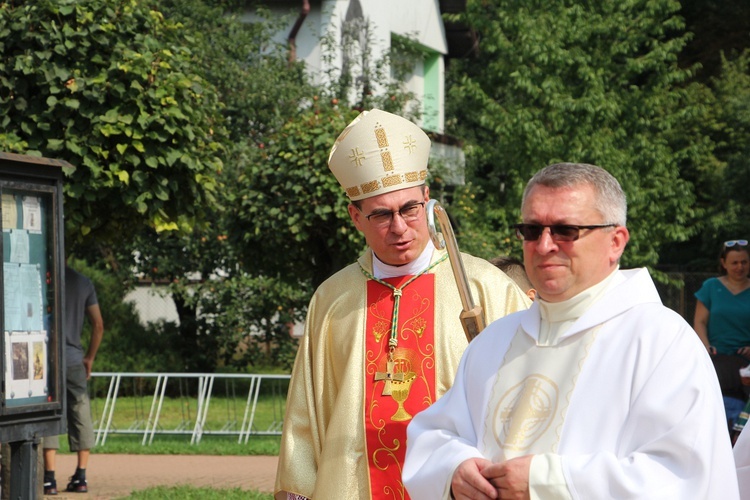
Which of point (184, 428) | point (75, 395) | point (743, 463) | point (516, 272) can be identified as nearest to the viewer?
point (743, 463)

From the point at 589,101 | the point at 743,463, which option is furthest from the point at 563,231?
the point at 589,101

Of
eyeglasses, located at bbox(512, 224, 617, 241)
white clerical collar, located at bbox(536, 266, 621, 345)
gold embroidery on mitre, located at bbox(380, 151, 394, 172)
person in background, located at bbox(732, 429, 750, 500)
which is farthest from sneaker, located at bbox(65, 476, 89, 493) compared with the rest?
eyeglasses, located at bbox(512, 224, 617, 241)

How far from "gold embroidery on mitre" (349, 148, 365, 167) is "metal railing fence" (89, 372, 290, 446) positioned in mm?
7307

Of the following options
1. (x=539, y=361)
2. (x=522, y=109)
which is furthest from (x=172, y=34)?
(x=522, y=109)

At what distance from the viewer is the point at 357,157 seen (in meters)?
4.75

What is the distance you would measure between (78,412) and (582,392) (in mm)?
6881

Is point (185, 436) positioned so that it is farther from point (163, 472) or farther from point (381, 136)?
point (381, 136)

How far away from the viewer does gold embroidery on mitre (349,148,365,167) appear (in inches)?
186

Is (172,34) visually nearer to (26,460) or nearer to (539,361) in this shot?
(26,460)

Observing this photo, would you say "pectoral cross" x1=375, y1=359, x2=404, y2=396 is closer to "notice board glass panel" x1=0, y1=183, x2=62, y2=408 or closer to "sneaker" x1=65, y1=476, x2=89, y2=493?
"notice board glass panel" x1=0, y1=183, x2=62, y2=408

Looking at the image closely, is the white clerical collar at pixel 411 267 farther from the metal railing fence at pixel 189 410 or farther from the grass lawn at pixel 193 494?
the metal railing fence at pixel 189 410

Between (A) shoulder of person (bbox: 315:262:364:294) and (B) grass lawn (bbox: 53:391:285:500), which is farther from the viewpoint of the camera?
(B) grass lawn (bbox: 53:391:285:500)

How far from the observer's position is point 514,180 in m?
19.2

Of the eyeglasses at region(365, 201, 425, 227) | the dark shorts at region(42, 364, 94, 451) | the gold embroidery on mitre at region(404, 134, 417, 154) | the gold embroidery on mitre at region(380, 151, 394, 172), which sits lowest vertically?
the dark shorts at region(42, 364, 94, 451)
